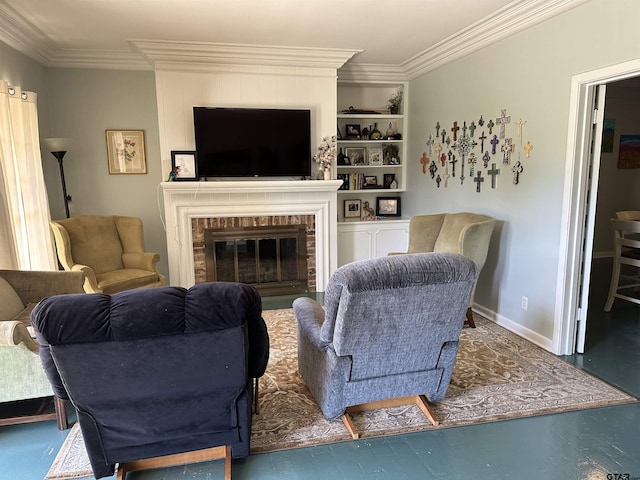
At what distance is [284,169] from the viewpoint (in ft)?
15.7

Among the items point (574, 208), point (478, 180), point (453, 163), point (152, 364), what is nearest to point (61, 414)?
point (152, 364)

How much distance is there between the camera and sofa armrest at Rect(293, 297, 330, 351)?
230 cm

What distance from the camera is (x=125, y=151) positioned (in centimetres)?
488

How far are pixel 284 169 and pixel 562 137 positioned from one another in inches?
107

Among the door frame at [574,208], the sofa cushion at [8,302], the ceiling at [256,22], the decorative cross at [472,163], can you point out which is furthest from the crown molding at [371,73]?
the sofa cushion at [8,302]

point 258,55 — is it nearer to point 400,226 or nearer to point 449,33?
point 449,33

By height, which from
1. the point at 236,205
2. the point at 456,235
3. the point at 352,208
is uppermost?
the point at 236,205

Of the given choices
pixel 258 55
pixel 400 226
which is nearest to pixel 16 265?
pixel 258 55

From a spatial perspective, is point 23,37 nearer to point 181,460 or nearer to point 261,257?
point 261,257

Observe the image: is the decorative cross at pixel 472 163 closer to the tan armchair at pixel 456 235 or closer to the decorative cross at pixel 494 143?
the decorative cross at pixel 494 143

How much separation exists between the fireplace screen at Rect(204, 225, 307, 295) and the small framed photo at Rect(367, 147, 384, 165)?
1.41 meters

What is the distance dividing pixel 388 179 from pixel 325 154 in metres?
1.29

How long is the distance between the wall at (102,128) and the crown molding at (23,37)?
13.9 inches

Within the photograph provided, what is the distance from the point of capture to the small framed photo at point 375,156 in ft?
18.4
